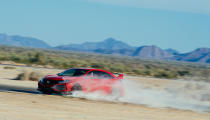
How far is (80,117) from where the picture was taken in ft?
36.8

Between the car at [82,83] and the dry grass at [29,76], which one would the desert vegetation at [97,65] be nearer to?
the dry grass at [29,76]

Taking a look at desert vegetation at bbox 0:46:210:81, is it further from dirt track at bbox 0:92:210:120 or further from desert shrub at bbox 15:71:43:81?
dirt track at bbox 0:92:210:120

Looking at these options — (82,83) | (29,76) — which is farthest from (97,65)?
(82,83)

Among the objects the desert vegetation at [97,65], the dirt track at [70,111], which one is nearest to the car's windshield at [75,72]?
the dirt track at [70,111]

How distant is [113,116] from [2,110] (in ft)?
10.9

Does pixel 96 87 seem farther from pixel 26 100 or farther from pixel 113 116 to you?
pixel 113 116

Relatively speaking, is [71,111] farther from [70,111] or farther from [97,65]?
[97,65]

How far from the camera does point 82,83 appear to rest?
16.1 meters

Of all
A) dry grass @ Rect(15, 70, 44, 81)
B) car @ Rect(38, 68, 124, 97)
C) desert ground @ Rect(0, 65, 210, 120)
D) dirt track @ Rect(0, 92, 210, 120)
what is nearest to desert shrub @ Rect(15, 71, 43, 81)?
dry grass @ Rect(15, 70, 44, 81)

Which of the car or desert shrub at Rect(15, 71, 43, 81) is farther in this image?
desert shrub at Rect(15, 71, 43, 81)

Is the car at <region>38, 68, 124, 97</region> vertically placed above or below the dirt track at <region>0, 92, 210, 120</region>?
above

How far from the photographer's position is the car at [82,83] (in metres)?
15.7

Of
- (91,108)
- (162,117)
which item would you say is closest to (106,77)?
(91,108)

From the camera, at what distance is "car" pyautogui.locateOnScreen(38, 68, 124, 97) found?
15.7 m
